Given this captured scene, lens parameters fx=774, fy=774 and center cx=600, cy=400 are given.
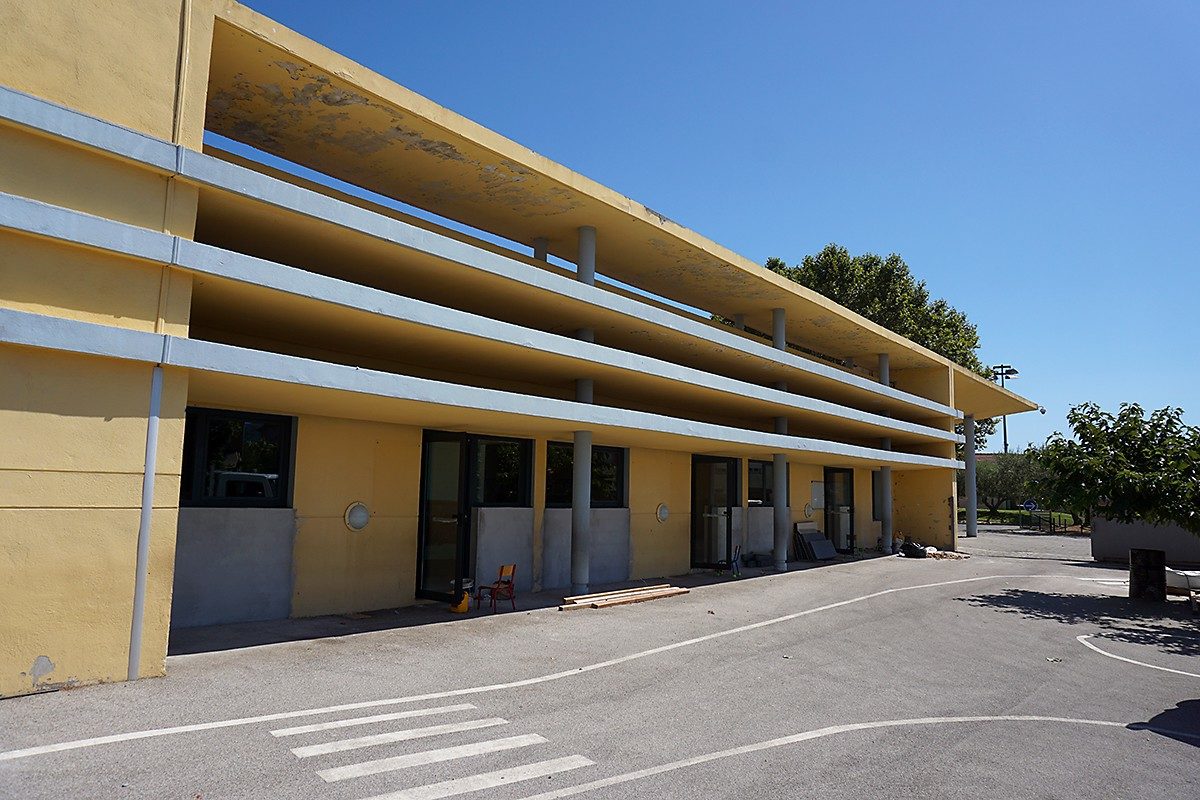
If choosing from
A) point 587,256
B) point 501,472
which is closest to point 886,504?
point 501,472

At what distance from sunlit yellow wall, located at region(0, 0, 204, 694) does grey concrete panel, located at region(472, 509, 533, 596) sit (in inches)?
312

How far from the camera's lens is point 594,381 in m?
18.1

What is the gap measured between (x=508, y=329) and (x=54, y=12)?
23.9ft

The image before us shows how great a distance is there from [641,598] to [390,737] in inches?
403

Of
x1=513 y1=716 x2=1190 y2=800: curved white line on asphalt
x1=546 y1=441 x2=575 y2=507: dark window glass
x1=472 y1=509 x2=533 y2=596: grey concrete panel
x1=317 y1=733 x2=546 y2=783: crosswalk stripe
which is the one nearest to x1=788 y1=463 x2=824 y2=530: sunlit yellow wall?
x1=546 y1=441 x2=575 y2=507: dark window glass

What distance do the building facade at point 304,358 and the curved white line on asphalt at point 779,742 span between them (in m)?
5.58

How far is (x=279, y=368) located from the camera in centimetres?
988

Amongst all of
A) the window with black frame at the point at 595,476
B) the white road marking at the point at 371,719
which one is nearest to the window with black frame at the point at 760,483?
the window with black frame at the point at 595,476

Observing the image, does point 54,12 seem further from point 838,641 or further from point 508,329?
point 838,641

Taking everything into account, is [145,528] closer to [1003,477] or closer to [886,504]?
[886,504]

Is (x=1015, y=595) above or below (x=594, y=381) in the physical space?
below

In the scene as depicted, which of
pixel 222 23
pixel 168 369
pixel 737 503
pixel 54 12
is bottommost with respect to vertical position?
pixel 737 503

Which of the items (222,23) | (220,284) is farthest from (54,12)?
(220,284)

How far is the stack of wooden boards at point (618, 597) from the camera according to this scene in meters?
15.5
